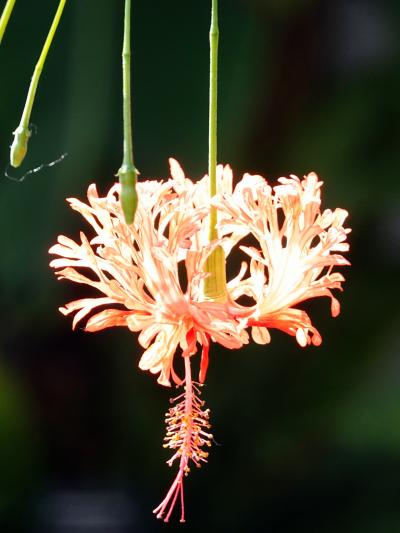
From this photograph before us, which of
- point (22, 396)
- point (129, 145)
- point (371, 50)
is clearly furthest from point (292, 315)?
point (371, 50)

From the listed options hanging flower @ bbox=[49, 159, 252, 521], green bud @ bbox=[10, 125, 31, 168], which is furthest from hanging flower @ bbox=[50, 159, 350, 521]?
green bud @ bbox=[10, 125, 31, 168]

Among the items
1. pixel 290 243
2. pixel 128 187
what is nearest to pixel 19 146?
pixel 128 187

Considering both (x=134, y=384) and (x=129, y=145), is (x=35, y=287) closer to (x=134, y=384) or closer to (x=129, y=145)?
(x=134, y=384)

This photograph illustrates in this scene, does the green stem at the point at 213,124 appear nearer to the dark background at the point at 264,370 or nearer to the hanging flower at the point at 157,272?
the hanging flower at the point at 157,272

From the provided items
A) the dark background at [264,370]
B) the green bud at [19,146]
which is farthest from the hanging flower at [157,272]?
the dark background at [264,370]

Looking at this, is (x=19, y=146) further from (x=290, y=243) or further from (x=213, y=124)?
(x=290, y=243)

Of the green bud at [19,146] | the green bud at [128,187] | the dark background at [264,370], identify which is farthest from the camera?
the dark background at [264,370]
